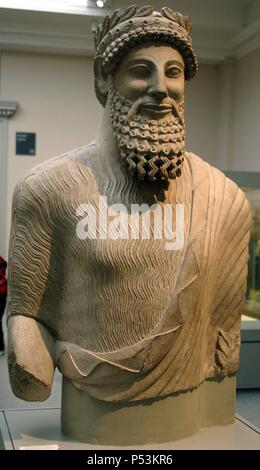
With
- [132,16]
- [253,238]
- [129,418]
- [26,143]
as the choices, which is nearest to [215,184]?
[132,16]

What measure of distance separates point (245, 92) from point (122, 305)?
17.2ft

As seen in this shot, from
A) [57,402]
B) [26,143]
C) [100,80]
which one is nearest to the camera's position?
[100,80]

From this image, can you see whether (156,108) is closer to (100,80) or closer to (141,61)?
(141,61)

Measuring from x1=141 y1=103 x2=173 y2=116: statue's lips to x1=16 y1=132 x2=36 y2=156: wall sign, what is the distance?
187 inches

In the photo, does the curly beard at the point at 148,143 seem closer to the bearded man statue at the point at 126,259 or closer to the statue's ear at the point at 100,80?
the bearded man statue at the point at 126,259

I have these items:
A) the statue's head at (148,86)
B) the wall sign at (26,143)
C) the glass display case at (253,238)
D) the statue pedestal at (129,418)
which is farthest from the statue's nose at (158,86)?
the wall sign at (26,143)

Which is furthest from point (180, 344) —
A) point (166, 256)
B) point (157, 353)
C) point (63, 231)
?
point (63, 231)

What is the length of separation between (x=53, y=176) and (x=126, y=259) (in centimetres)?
49

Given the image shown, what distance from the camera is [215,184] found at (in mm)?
3285

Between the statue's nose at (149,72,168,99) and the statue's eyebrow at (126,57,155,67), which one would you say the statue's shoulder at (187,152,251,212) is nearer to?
the statue's nose at (149,72,168,99)
